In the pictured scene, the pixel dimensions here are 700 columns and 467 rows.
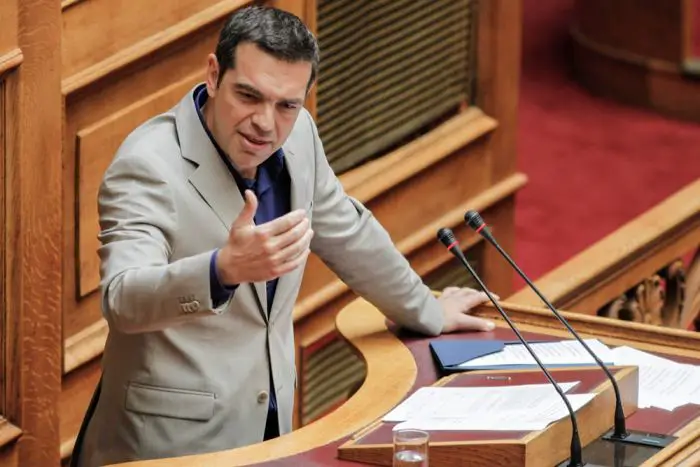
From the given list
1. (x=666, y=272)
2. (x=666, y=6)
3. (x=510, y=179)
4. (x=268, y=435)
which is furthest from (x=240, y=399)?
(x=666, y=6)

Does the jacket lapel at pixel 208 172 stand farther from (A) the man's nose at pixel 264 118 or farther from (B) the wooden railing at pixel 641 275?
(B) the wooden railing at pixel 641 275

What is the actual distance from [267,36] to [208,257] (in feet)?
1.40

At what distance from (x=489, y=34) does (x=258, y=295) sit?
9.56 ft

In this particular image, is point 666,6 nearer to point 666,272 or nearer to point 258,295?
point 666,272

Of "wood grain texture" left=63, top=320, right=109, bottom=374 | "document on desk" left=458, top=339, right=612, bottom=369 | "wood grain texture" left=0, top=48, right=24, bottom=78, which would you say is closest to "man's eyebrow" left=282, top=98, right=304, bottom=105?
"document on desk" left=458, top=339, right=612, bottom=369

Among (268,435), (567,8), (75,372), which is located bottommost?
(567,8)

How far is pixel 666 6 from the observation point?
856 centimetres

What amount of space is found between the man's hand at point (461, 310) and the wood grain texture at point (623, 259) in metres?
1.01

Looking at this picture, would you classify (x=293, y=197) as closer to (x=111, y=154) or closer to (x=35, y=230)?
(x=35, y=230)

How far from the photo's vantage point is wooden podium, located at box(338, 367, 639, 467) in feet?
9.32

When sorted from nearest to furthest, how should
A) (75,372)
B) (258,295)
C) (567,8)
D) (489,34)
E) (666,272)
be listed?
1. (258,295)
2. (75,372)
3. (666,272)
4. (489,34)
5. (567,8)

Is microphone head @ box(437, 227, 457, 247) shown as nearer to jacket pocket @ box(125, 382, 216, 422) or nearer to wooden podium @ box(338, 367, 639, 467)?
wooden podium @ box(338, 367, 639, 467)

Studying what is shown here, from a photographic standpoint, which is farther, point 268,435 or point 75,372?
point 75,372

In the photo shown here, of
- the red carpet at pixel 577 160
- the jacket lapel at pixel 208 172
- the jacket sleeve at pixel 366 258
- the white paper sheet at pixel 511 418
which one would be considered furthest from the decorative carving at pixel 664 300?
the jacket lapel at pixel 208 172
